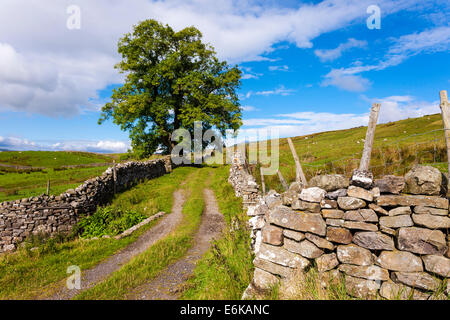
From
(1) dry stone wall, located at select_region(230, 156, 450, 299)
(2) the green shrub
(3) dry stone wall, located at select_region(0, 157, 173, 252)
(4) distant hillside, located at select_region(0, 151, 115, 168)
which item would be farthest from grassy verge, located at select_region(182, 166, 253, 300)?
(4) distant hillside, located at select_region(0, 151, 115, 168)

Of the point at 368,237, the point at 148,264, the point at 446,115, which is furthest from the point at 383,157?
the point at 148,264

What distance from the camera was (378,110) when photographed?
5238 mm

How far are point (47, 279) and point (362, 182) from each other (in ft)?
33.1

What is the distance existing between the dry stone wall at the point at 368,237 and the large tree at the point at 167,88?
933 inches

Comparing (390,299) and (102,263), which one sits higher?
(390,299)

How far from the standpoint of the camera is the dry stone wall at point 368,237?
4.02 m

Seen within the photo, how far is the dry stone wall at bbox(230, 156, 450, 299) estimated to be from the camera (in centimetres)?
402

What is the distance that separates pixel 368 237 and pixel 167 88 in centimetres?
3015

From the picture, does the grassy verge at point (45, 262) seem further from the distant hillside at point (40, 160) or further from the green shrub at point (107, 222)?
the distant hillside at point (40, 160)

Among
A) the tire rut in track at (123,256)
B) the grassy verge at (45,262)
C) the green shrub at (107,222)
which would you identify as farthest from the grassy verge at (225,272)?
the green shrub at (107,222)
